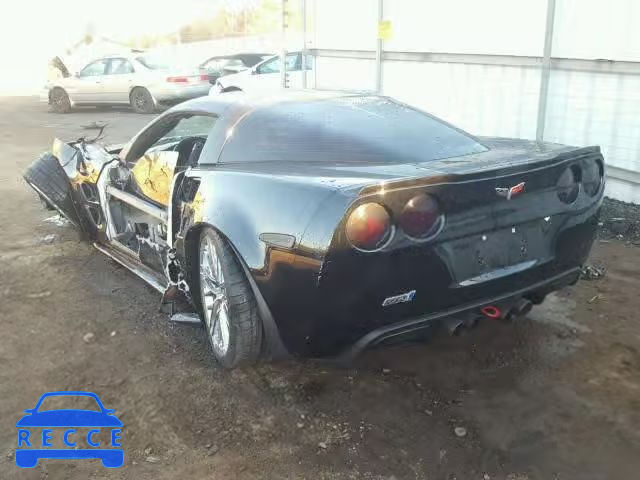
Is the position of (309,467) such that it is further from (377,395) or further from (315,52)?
(315,52)

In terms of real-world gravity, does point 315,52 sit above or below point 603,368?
above

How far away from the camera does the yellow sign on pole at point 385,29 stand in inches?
356

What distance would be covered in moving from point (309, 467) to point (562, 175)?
5.94ft

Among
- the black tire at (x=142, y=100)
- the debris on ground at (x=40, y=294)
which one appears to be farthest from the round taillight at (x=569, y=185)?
the black tire at (x=142, y=100)

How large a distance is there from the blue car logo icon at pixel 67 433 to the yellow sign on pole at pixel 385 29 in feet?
23.9

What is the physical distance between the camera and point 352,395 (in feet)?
10.1

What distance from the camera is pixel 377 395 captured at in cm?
307

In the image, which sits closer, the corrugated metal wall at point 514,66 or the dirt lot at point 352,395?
the dirt lot at point 352,395

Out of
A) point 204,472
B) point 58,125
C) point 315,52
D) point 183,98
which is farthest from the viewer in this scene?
point 183,98

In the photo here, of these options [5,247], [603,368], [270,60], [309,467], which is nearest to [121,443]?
[309,467]

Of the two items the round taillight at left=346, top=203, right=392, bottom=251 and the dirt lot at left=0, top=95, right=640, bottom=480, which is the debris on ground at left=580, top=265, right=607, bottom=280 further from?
the round taillight at left=346, top=203, right=392, bottom=251

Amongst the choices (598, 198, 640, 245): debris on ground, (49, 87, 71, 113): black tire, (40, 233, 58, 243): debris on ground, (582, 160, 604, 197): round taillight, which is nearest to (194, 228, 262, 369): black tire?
(582, 160, 604, 197): round taillight

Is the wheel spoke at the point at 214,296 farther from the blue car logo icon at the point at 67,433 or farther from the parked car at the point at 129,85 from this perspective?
the parked car at the point at 129,85

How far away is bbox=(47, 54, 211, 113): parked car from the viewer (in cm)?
1555
